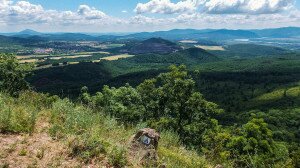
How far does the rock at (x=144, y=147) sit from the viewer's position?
919 centimetres

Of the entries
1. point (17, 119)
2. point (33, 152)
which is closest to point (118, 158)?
point (33, 152)

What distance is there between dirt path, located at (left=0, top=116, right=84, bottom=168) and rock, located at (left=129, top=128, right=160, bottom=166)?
62.9 inches

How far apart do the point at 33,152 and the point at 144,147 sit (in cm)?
309

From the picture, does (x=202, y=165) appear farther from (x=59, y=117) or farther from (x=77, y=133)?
(x=59, y=117)

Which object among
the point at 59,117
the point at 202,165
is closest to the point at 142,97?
the point at 59,117

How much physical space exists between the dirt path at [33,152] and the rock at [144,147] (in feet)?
5.24

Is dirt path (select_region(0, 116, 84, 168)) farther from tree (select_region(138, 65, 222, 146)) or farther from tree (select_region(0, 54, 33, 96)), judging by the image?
tree (select_region(0, 54, 33, 96))

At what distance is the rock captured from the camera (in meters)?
9.19

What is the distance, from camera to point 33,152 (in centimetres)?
918

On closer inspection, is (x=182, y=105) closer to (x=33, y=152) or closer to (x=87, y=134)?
(x=87, y=134)

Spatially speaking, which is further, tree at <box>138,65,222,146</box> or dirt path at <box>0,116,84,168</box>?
tree at <box>138,65,222,146</box>

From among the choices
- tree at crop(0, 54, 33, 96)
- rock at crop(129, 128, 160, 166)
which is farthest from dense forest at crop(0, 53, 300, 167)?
rock at crop(129, 128, 160, 166)

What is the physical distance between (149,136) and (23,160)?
139 inches

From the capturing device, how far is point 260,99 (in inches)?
7854
